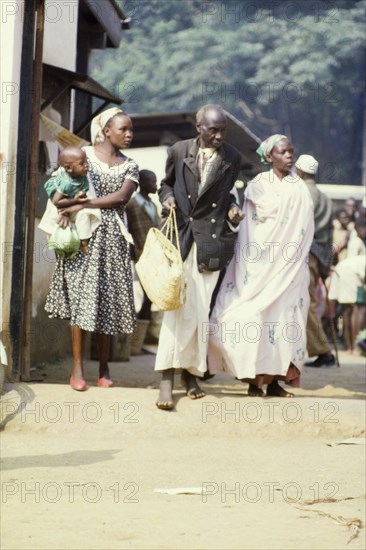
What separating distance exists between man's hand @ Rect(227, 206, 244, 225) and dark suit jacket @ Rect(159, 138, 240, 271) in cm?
4

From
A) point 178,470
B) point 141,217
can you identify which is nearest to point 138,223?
point 141,217

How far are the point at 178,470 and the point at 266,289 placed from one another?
1923 millimetres

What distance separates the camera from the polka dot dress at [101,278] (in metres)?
7.80

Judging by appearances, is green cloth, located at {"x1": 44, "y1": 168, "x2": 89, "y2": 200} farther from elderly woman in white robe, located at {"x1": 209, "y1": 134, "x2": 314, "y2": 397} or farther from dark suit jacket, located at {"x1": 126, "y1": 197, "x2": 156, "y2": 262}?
dark suit jacket, located at {"x1": 126, "y1": 197, "x2": 156, "y2": 262}

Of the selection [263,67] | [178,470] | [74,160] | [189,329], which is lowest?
[178,470]

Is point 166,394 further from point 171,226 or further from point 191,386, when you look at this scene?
point 171,226

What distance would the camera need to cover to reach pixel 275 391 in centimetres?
815

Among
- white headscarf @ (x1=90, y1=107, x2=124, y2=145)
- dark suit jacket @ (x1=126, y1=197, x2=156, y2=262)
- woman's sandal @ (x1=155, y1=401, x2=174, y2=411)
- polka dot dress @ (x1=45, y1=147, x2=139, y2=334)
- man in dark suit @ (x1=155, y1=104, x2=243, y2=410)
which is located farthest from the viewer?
dark suit jacket @ (x1=126, y1=197, x2=156, y2=262)

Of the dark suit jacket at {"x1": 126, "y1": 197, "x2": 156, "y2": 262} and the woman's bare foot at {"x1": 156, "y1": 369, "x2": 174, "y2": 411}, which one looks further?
the dark suit jacket at {"x1": 126, "y1": 197, "x2": 156, "y2": 262}

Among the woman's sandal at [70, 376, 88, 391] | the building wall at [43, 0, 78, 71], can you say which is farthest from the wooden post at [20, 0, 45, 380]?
the building wall at [43, 0, 78, 71]

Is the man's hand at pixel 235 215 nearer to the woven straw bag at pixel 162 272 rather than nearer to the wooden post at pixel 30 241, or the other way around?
the woven straw bag at pixel 162 272

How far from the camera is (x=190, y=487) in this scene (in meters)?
5.97

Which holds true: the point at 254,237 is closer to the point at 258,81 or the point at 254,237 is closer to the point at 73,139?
the point at 73,139

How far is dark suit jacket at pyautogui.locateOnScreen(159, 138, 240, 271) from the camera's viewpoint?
25.1 ft
